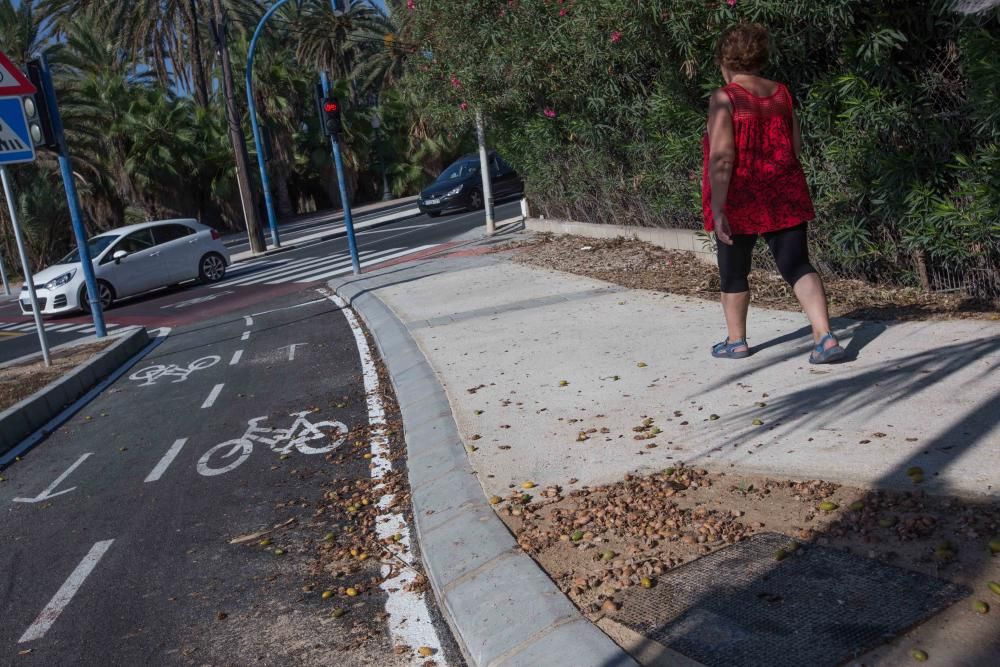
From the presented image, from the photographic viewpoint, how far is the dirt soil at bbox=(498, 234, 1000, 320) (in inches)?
259

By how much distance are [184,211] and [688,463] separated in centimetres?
3757

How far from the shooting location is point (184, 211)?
38625 mm

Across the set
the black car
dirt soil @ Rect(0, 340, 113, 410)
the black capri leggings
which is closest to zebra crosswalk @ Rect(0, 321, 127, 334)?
dirt soil @ Rect(0, 340, 113, 410)

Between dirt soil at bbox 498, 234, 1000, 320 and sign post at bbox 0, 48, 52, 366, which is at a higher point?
sign post at bbox 0, 48, 52, 366

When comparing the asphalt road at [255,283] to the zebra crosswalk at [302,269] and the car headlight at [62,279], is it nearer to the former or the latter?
the zebra crosswalk at [302,269]

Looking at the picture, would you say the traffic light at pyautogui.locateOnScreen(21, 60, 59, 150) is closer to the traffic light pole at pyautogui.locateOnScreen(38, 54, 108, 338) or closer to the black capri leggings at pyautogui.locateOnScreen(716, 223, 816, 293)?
the traffic light pole at pyautogui.locateOnScreen(38, 54, 108, 338)

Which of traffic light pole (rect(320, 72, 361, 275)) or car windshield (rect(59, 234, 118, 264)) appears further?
car windshield (rect(59, 234, 118, 264))

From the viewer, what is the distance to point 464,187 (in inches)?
1078

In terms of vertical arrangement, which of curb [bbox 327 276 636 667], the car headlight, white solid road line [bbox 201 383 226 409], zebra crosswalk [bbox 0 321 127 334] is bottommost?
zebra crosswalk [bbox 0 321 127 334]

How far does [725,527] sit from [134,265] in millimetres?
16581

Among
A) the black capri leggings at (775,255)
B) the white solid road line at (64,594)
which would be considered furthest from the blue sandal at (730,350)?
the white solid road line at (64,594)

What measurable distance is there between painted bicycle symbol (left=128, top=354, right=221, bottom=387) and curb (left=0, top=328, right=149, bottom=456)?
0.40 m

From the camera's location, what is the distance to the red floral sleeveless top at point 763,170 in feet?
17.6

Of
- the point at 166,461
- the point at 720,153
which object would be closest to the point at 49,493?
the point at 166,461
